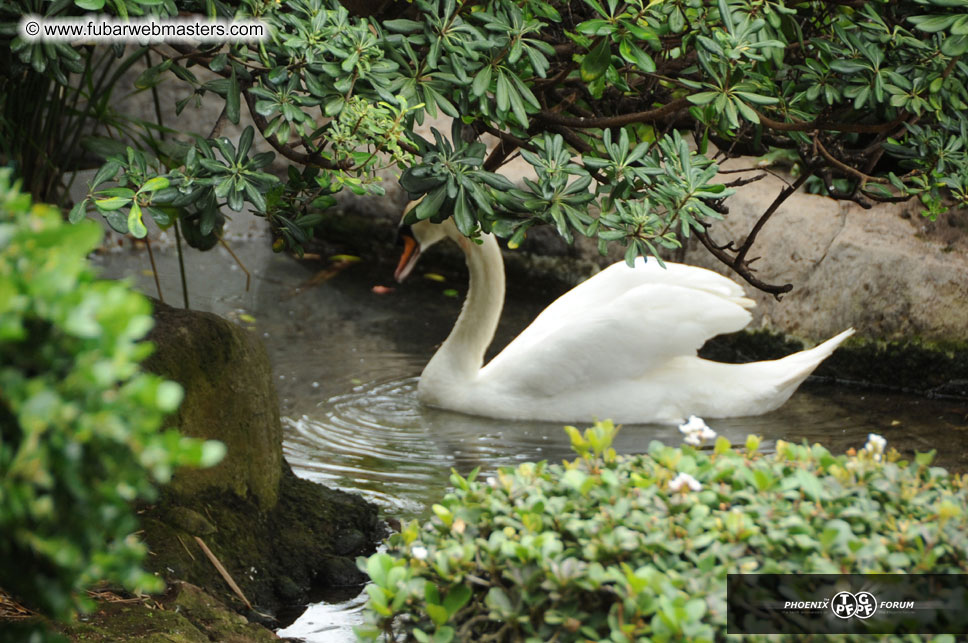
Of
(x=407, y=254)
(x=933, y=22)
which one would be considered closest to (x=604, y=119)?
(x=933, y=22)

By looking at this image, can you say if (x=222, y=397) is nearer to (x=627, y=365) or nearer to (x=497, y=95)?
(x=497, y=95)

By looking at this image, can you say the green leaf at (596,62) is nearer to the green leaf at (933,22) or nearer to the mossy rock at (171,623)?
the green leaf at (933,22)

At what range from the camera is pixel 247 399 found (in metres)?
3.42

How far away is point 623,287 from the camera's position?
5.48 m

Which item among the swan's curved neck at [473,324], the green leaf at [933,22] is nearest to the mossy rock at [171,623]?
the green leaf at [933,22]

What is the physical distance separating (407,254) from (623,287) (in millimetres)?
1346

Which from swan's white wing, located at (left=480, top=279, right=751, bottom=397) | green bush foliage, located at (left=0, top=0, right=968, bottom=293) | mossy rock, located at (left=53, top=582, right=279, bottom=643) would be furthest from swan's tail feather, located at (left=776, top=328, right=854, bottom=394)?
mossy rock, located at (left=53, top=582, right=279, bottom=643)

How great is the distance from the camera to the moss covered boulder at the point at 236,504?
121 inches

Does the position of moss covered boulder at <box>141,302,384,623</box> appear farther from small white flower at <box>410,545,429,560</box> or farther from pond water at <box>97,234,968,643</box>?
small white flower at <box>410,545,429,560</box>

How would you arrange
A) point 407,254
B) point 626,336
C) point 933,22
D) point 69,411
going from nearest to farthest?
point 69,411 → point 933,22 → point 626,336 → point 407,254

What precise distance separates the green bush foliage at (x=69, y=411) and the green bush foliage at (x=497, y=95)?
4.06 feet

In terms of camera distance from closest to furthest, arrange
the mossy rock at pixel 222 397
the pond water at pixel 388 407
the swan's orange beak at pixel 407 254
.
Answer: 1. the mossy rock at pixel 222 397
2. the pond water at pixel 388 407
3. the swan's orange beak at pixel 407 254

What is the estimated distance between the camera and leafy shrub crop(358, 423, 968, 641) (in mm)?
1806

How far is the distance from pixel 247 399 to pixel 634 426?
2467 millimetres
